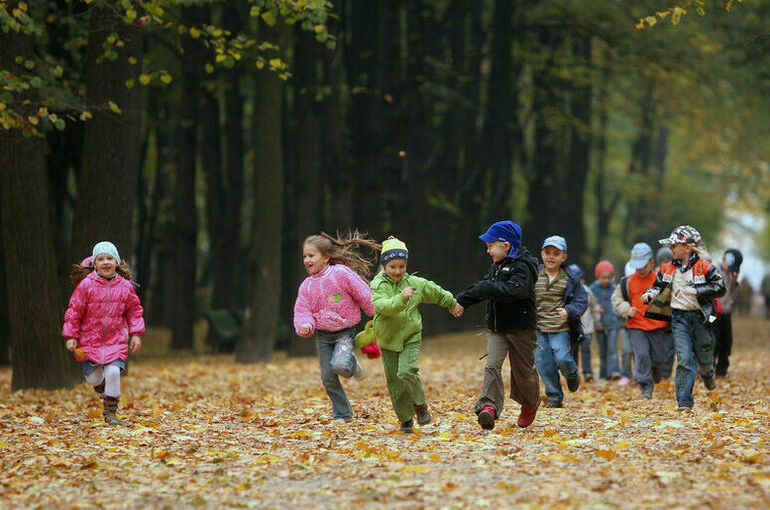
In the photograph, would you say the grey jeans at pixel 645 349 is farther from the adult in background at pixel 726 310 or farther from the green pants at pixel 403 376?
the green pants at pixel 403 376

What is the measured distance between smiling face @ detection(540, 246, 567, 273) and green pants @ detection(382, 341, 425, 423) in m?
2.78

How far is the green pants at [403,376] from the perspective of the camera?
10055 mm

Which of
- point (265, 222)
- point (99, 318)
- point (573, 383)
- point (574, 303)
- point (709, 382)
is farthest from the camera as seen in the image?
point (265, 222)

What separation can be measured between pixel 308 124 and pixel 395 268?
1462 centimetres

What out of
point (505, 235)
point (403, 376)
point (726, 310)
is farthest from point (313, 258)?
point (726, 310)

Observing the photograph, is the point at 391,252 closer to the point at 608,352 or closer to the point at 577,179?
the point at 608,352

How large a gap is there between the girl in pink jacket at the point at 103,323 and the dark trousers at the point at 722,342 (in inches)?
333

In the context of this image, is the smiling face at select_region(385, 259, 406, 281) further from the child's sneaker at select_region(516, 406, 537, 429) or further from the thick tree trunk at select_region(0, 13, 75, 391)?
the thick tree trunk at select_region(0, 13, 75, 391)

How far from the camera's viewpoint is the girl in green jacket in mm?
9953

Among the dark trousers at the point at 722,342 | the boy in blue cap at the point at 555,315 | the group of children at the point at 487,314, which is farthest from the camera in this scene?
the dark trousers at the point at 722,342

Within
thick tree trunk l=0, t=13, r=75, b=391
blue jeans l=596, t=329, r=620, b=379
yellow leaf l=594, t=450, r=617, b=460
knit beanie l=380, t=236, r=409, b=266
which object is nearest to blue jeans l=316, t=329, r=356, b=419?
knit beanie l=380, t=236, r=409, b=266

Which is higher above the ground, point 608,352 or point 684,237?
point 684,237

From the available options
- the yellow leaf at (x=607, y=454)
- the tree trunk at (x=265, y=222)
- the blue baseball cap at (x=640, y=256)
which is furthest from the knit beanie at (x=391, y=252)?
the tree trunk at (x=265, y=222)

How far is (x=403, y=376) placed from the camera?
10.0 metres
